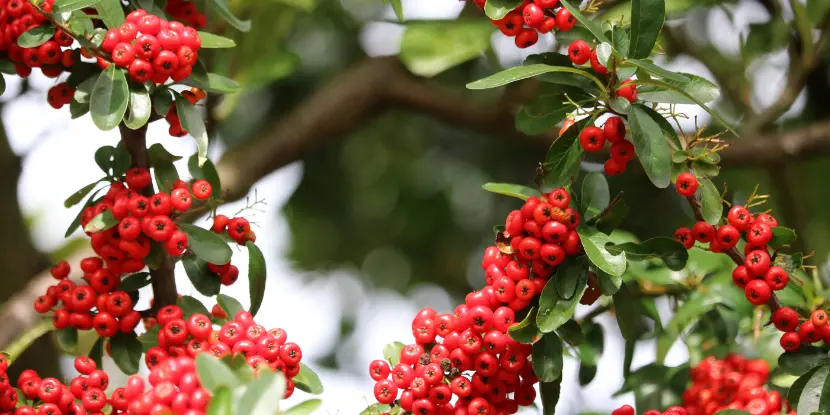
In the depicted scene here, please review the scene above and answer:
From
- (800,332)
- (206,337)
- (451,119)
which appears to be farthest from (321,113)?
(800,332)

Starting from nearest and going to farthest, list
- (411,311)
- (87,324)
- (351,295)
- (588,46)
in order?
(588,46)
(87,324)
(411,311)
(351,295)

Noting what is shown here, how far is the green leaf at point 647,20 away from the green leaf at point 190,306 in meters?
0.65

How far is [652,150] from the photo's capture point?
1034mm

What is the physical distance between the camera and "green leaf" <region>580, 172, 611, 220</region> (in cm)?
116

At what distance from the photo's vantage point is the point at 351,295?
271 cm

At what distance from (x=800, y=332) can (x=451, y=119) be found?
106 cm

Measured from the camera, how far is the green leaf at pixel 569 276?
107 centimetres

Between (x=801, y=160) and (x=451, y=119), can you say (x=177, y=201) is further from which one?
(x=801, y=160)

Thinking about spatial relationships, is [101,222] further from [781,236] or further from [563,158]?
[781,236]

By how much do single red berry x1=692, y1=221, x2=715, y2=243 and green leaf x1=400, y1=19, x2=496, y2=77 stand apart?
0.68 metres

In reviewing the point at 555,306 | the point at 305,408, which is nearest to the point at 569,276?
the point at 555,306

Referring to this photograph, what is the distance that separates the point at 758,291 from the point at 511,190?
1.10 ft

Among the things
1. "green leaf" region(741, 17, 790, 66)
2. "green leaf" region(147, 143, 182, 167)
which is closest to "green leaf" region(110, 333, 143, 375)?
"green leaf" region(147, 143, 182, 167)

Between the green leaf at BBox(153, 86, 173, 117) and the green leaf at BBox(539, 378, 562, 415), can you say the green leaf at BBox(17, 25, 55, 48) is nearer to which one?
the green leaf at BBox(153, 86, 173, 117)
